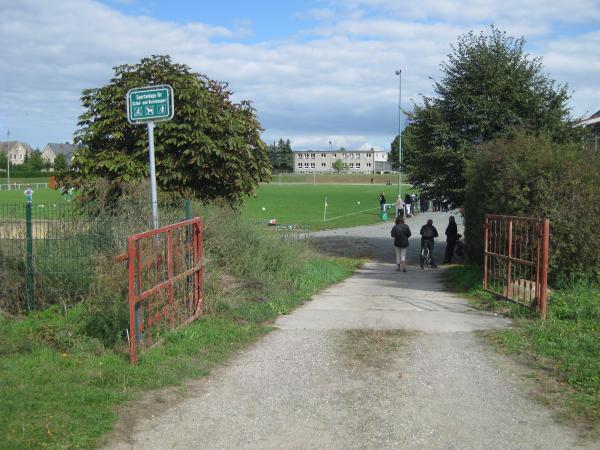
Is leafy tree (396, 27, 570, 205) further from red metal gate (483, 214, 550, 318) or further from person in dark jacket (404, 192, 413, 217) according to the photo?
person in dark jacket (404, 192, 413, 217)

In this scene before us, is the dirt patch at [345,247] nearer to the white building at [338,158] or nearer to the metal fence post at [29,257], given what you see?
the metal fence post at [29,257]

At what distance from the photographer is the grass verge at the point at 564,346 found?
5.51m

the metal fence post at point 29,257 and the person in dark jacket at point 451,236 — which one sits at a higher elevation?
the metal fence post at point 29,257

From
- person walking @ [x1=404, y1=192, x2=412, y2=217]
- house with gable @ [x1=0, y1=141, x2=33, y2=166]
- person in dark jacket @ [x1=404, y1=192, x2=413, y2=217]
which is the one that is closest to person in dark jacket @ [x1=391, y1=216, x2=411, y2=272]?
person in dark jacket @ [x1=404, y1=192, x2=413, y2=217]

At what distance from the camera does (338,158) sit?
180875 millimetres

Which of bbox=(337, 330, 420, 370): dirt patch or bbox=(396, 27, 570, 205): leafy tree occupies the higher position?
bbox=(396, 27, 570, 205): leafy tree

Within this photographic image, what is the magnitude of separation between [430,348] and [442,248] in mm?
19532

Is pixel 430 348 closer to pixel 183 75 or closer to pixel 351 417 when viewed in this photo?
pixel 351 417

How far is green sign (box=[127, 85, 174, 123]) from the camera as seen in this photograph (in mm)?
8648

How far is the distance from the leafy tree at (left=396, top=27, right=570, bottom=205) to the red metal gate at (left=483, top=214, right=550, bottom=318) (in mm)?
8178

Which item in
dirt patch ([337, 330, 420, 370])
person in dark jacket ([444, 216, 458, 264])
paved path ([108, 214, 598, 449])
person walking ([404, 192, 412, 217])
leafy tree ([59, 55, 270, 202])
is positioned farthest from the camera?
person walking ([404, 192, 412, 217])

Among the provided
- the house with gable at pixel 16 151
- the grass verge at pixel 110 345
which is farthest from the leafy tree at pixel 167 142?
the house with gable at pixel 16 151

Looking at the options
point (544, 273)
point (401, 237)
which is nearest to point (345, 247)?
point (401, 237)

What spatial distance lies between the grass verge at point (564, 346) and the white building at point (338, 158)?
169414 millimetres
